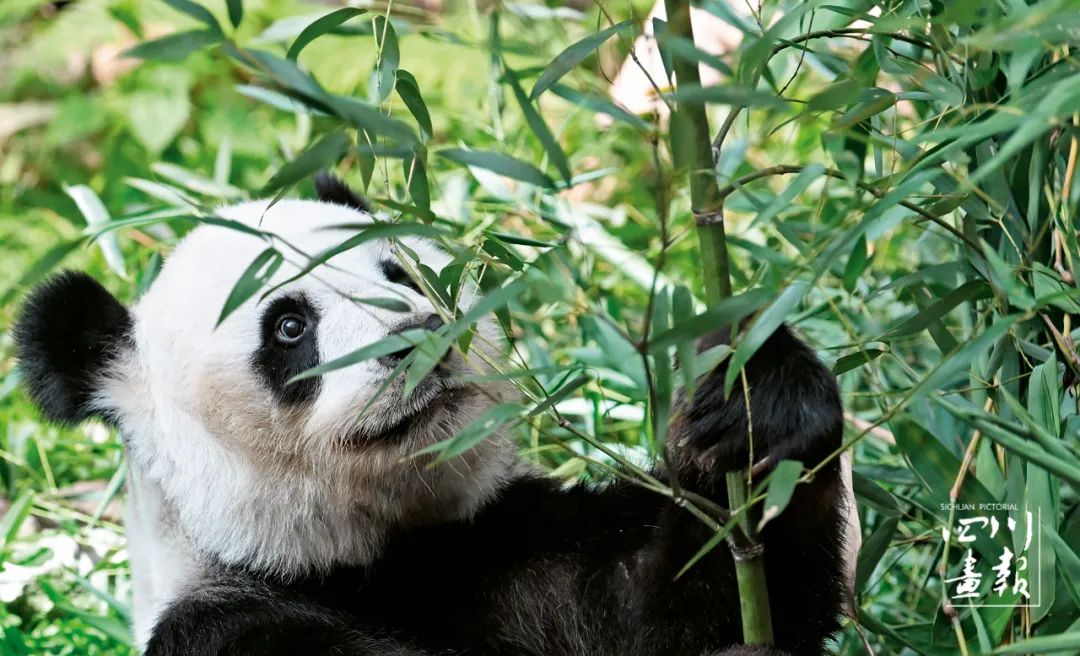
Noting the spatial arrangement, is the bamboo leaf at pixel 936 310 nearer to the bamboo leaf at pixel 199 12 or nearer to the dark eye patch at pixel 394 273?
the dark eye patch at pixel 394 273

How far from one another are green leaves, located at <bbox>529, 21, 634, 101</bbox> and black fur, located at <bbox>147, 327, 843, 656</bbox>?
54 cm

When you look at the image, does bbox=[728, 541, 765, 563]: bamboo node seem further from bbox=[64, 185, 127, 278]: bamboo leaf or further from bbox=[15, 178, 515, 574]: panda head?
bbox=[64, 185, 127, 278]: bamboo leaf

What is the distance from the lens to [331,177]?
10.6 ft

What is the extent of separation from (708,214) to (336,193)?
178cm

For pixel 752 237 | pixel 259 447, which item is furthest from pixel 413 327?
pixel 752 237

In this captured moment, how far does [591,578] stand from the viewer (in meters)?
2.59

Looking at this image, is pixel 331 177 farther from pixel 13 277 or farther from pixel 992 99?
pixel 13 277

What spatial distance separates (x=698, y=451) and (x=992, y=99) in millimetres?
1079

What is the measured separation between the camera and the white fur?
2.49 meters

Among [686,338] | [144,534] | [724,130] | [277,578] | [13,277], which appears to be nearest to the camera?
[686,338]

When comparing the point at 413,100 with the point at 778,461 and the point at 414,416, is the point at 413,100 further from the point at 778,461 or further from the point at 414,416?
the point at 778,461

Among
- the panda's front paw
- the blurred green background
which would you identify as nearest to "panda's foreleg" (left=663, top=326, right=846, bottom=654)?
the panda's front paw

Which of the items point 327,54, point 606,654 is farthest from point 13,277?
point 606,654

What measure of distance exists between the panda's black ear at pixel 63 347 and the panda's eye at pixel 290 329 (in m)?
0.48
